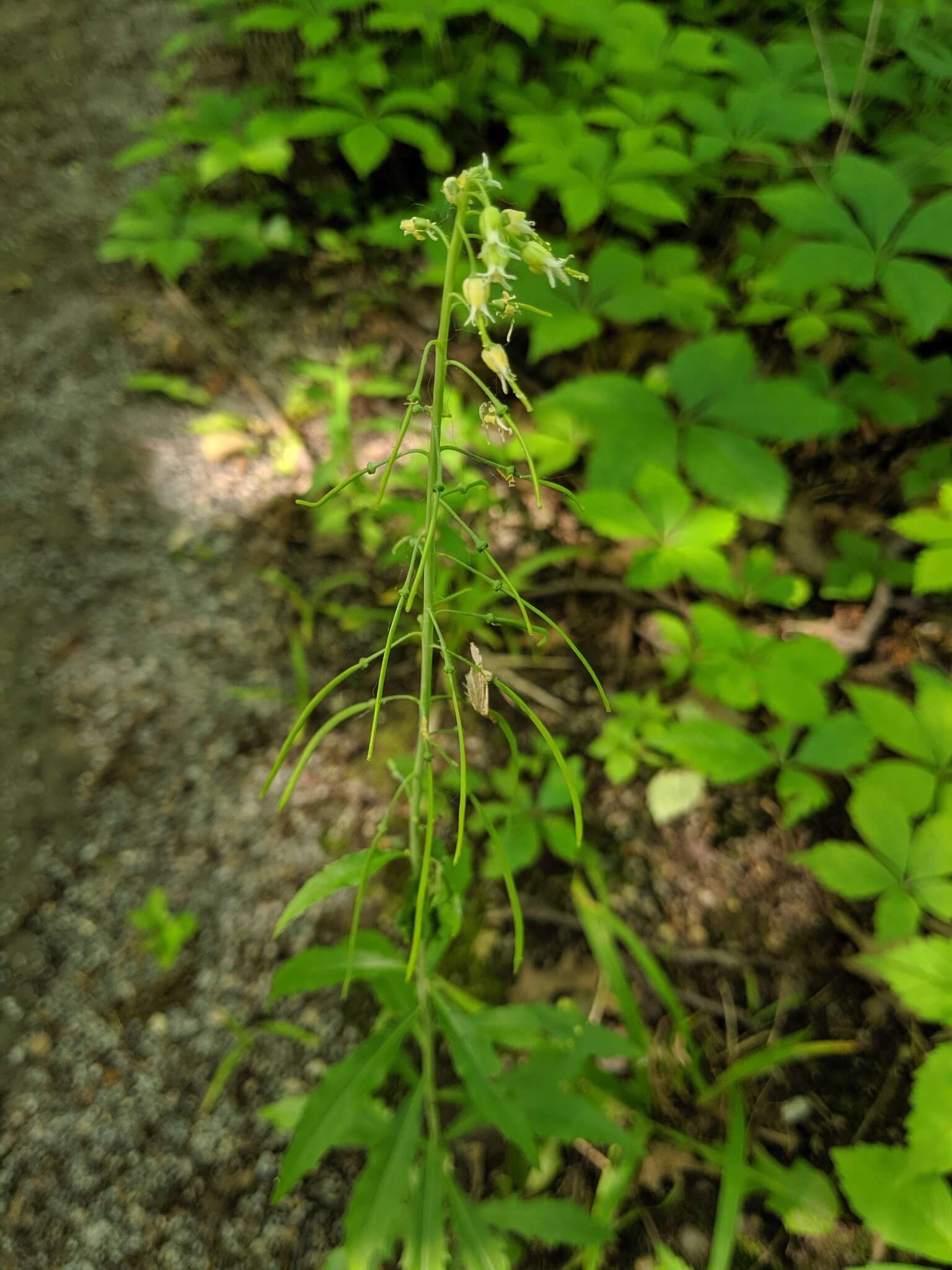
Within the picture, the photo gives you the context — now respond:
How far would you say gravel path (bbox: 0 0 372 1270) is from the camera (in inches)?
57.0

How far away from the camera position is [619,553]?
2439 mm

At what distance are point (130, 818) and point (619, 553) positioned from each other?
69.0 inches

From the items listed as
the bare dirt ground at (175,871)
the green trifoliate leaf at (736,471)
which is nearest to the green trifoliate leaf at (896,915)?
the bare dirt ground at (175,871)

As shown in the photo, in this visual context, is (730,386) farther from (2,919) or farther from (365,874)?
(2,919)

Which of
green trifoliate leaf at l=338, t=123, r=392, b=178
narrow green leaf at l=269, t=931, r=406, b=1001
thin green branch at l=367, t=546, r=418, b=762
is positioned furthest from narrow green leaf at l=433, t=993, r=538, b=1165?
green trifoliate leaf at l=338, t=123, r=392, b=178

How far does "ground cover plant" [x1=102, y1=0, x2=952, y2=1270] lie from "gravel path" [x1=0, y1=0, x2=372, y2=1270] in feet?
0.54

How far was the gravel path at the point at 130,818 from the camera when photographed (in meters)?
1.45

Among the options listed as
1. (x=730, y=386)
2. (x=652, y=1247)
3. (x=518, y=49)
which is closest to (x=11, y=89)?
(x=518, y=49)

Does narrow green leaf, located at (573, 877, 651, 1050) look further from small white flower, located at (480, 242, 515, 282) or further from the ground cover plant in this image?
small white flower, located at (480, 242, 515, 282)

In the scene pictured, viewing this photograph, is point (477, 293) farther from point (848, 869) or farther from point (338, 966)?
point (848, 869)

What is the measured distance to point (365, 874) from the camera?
3.17 feet

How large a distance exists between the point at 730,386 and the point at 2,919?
2388 millimetres

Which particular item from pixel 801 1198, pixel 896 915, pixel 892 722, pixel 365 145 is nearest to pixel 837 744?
pixel 892 722

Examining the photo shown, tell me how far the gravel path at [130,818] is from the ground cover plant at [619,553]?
164 mm
